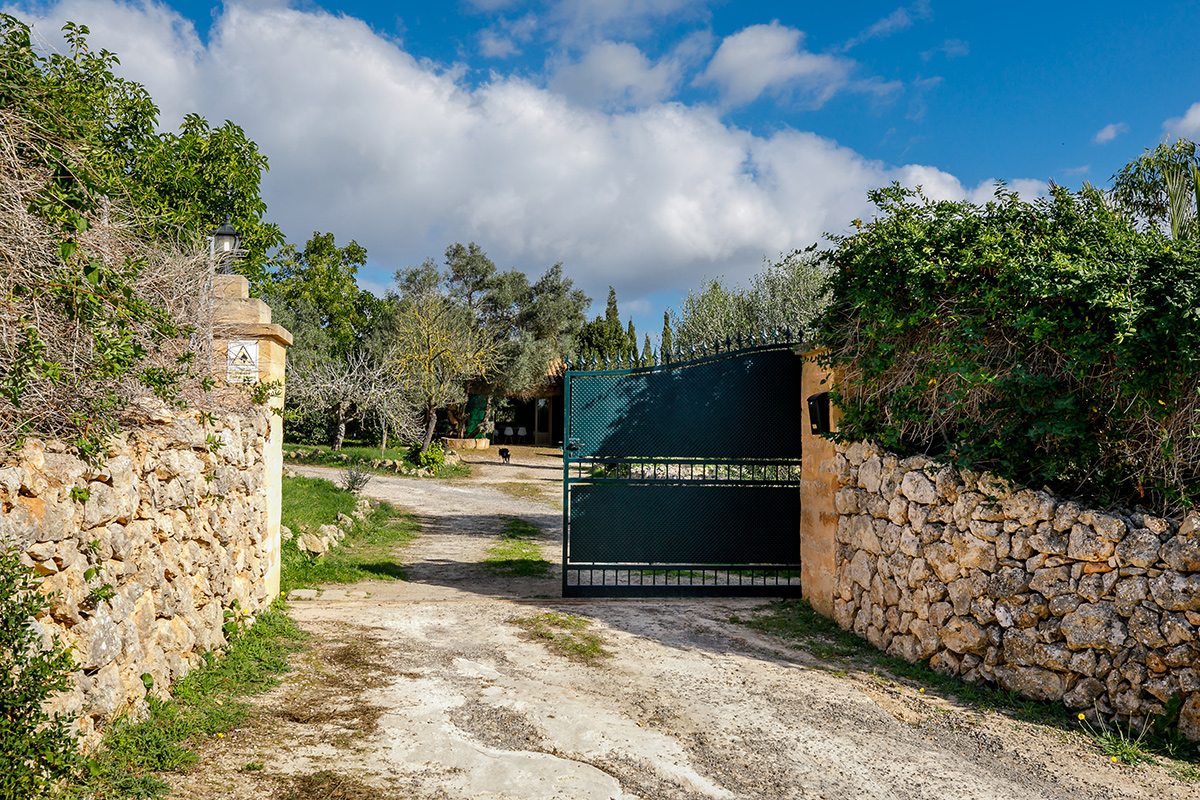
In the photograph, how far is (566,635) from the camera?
566 cm

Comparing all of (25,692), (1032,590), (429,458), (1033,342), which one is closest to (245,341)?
(25,692)

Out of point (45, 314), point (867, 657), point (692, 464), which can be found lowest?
point (867, 657)

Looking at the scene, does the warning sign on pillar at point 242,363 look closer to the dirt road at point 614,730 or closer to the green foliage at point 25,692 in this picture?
the dirt road at point 614,730

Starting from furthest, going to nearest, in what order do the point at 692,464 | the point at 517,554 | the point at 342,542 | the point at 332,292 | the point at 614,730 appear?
1. the point at 332,292
2. the point at 517,554
3. the point at 342,542
4. the point at 692,464
5. the point at 614,730

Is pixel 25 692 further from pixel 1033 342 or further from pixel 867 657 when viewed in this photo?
pixel 1033 342

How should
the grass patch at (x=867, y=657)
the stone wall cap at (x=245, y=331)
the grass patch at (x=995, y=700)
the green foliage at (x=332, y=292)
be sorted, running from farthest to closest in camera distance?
the green foliage at (x=332, y=292) → the stone wall cap at (x=245, y=331) → the grass patch at (x=867, y=657) → the grass patch at (x=995, y=700)

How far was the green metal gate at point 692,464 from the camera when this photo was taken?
701cm

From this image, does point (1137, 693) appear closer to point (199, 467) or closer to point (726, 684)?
point (726, 684)

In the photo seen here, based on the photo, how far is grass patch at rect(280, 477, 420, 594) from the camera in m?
7.43

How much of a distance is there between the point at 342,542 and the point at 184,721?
5.71 m

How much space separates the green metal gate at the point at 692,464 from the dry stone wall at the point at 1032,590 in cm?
159

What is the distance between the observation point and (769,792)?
3.30 metres

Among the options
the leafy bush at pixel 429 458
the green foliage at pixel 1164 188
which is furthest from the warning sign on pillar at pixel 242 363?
the leafy bush at pixel 429 458

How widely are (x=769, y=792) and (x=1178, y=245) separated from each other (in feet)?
13.2
